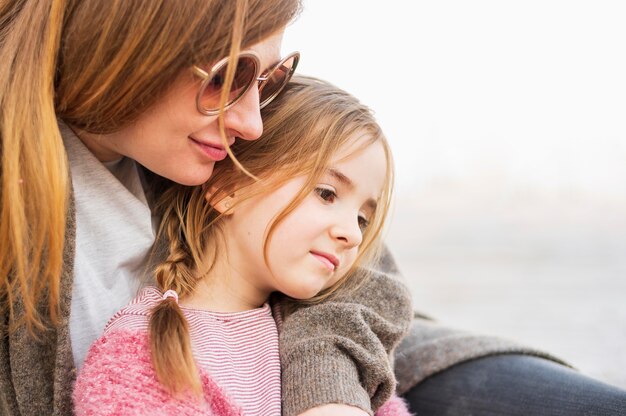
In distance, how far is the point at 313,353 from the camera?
4.11ft

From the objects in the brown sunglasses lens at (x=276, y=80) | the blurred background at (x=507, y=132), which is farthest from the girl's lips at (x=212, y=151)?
the blurred background at (x=507, y=132)

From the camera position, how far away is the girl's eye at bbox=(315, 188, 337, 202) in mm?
1298

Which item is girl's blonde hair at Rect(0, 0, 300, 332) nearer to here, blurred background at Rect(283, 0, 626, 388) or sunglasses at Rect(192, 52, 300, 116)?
sunglasses at Rect(192, 52, 300, 116)

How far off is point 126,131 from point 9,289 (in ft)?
1.03

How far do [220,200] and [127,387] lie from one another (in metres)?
0.40

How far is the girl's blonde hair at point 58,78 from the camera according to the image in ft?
3.49

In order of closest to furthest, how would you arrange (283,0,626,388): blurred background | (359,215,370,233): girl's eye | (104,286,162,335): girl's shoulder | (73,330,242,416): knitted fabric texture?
(73,330,242,416): knitted fabric texture
(104,286,162,335): girl's shoulder
(359,215,370,233): girl's eye
(283,0,626,388): blurred background

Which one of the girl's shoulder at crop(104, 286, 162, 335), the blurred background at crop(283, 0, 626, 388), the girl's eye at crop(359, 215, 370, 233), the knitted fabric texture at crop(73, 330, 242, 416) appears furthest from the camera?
the blurred background at crop(283, 0, 626, 388)

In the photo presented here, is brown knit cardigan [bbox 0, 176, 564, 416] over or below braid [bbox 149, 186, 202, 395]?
below

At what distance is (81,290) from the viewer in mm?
1277

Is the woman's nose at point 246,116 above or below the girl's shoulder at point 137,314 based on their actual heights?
above

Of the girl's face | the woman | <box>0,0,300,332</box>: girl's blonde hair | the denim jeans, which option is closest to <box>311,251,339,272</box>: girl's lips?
the girl's face

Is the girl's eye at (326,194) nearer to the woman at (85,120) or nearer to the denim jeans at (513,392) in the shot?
the woman at (85,120)

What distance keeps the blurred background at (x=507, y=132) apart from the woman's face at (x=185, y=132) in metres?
2.86
